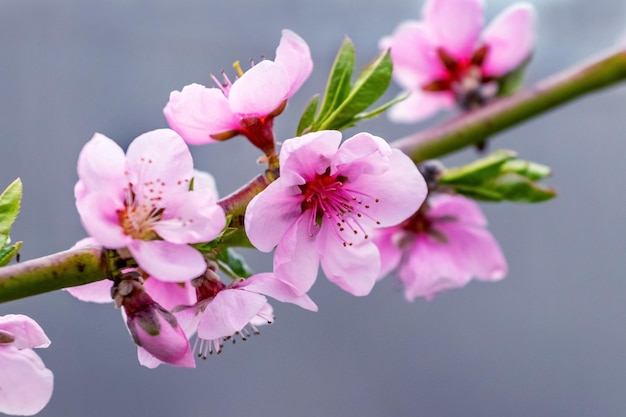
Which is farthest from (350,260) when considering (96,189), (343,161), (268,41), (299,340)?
(268,41)

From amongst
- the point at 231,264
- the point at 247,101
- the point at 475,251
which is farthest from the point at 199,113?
the point at 475,251

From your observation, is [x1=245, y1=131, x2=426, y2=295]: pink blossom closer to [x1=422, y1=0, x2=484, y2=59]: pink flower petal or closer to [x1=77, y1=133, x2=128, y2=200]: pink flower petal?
[x1=77, y1=133, x2=128, y2=200]: pink flower petal

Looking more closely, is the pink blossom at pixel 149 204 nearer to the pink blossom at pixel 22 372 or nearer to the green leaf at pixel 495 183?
the pink blossom at pixel 22 372

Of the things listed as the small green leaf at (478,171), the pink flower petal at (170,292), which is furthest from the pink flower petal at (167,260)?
the small green leaf at (478,171)

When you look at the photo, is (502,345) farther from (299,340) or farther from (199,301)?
(199,301)

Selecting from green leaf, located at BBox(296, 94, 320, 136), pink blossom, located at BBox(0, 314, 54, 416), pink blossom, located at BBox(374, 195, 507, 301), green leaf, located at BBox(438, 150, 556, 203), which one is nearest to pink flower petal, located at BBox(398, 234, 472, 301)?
pink blossom, located at BBox(374, 195, 507, 301)

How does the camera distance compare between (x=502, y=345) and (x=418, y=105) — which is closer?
(x=418, y=105)
